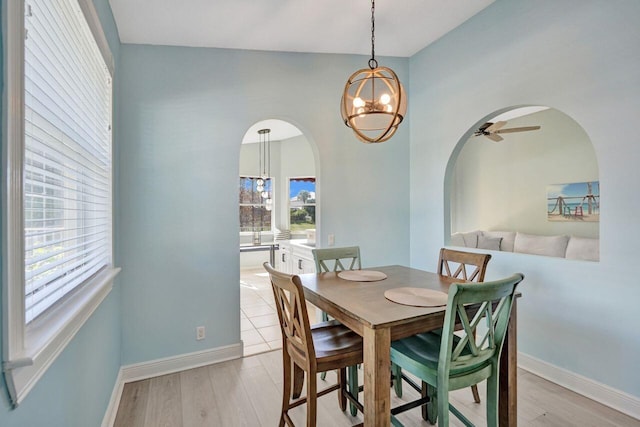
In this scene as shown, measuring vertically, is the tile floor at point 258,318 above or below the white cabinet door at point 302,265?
below

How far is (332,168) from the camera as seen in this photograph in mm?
3303

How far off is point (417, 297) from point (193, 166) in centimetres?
207

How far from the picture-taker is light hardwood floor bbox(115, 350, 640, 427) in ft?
6.64

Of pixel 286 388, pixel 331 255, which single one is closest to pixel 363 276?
pixel 331 255

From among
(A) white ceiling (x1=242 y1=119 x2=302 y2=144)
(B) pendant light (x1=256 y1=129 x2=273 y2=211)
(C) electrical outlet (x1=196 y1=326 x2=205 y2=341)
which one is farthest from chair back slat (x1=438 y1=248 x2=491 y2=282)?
(B) pendant light (x1=256 y1=129 x2=273 y2=211)

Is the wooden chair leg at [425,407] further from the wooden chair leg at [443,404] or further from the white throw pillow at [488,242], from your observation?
the white throw pillow at [488,242]

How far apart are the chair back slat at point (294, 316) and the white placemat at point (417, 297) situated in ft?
1.63

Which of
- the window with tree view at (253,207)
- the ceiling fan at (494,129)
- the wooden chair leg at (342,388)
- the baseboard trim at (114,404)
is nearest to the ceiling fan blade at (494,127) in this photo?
the ceiling fan at (494,129)

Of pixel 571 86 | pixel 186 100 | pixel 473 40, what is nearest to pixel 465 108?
pixel 473 40

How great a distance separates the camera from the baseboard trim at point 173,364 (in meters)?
2.55

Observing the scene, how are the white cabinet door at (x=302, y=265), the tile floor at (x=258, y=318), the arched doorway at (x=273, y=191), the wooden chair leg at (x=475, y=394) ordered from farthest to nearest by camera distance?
the arched doorway at (x=273, y=191)
the white cabinet door at (x=302, y=265)
the tile floor at (x=258, y=318)
the wooden chair leg at (x=475, y=394)

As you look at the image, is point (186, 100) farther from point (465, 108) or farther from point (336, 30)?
point (465, 108)

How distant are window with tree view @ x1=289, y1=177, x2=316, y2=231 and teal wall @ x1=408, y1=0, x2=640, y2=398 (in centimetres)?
455

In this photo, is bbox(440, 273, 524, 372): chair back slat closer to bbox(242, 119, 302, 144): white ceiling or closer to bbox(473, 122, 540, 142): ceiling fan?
bbox(473, 122, 540, 142): ceiling fan
